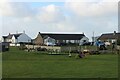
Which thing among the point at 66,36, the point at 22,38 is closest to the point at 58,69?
the point at 66,36

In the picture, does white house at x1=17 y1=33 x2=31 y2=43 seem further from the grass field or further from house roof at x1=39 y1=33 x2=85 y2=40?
the grass field

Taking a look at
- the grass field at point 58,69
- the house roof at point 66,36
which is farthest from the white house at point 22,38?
the grass field at point 58,69

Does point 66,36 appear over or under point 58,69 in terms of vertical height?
over

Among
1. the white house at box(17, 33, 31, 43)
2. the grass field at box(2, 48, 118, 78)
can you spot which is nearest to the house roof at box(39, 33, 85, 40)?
the white house at box(17, 33, 31, 43)

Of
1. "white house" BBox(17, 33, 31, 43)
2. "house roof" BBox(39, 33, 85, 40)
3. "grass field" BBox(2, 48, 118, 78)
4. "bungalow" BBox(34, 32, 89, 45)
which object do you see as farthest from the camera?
"white house" BBox(17, 33, 31, 43)

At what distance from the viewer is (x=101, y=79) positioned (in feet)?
54.0

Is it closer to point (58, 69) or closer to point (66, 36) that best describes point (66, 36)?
point (66, 36)

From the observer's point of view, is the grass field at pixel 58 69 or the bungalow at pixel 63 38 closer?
the grass field at pixel 58 69

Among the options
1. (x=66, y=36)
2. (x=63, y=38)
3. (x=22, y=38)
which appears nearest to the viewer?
(x=63, y=38)

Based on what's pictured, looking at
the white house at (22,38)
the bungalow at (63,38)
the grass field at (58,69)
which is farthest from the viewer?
the white house at (22,38)

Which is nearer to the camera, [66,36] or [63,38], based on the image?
[63,38]

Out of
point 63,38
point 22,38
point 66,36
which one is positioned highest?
point 66,36

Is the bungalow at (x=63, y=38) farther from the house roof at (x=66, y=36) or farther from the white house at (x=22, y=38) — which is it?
the white house at (x=22, y=38)

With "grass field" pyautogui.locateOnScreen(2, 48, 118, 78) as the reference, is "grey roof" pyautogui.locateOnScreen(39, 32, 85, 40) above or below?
above
